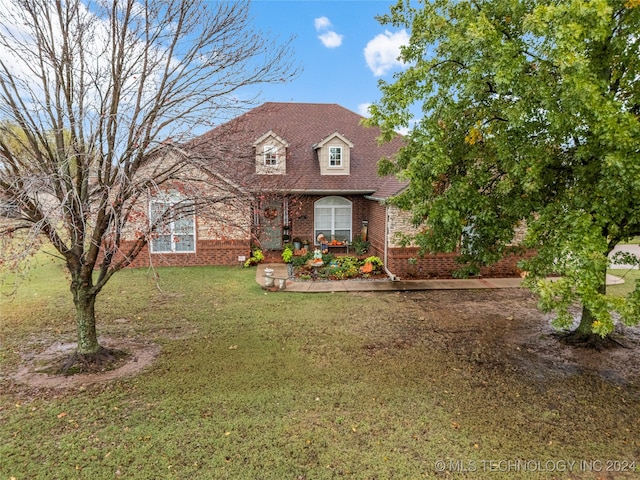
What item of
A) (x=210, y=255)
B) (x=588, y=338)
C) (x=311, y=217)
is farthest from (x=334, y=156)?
(x=588, y=338)

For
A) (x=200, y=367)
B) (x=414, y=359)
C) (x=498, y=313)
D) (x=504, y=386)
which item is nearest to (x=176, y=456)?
(x=200, y=367)

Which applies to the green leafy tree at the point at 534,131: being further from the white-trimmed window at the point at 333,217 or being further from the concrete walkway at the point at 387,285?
the white-trimmed window at the point at 333,217

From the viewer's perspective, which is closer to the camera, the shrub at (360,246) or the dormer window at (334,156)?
the shrub at (360,246)

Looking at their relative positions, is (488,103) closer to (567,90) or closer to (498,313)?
(567,90)

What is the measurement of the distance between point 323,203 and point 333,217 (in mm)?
791

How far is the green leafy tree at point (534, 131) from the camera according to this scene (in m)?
4.95

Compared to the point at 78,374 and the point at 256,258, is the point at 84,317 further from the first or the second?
the point at 256,258

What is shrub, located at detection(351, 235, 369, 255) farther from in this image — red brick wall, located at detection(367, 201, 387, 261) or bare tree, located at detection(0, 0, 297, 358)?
bare tree, located at detection(0, 0, 297, 358)

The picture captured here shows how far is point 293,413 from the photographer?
17.9 feet

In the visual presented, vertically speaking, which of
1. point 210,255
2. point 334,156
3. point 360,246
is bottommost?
point 210,255

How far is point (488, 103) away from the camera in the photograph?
714cm

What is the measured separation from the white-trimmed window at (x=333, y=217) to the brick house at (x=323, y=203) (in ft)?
0.15

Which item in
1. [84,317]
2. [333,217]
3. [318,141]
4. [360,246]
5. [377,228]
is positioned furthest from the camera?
[318,141]

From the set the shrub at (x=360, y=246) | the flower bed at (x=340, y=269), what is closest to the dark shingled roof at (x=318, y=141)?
the shrub at (x=360, y=246)
